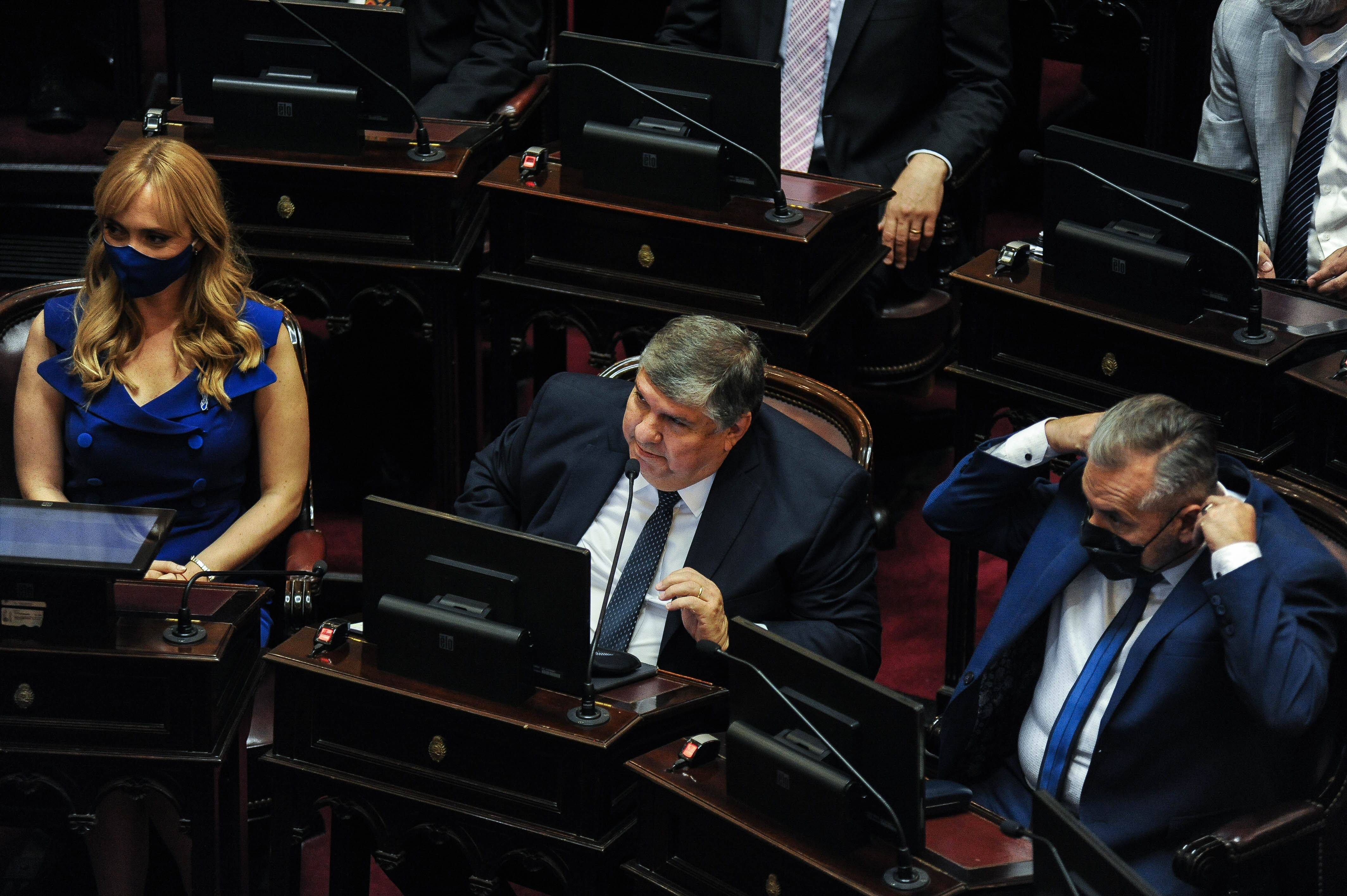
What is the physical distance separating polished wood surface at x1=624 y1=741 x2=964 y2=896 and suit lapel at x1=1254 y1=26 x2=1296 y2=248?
1.88 metres

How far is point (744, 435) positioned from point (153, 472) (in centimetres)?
104

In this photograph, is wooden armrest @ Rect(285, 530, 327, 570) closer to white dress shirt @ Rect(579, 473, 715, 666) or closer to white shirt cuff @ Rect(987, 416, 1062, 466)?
white dress shirt @ Rect(579, 473, 715, 666)

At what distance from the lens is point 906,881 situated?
1.95m

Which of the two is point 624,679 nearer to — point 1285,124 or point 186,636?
point 186,636

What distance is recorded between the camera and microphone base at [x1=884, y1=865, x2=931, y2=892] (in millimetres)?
1946

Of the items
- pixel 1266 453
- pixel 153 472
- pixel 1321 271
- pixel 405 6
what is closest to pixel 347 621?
pixel 153 472

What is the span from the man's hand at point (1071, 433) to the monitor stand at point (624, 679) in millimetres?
687

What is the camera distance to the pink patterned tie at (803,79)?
12.9 feet

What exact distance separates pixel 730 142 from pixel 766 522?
2.85 ft

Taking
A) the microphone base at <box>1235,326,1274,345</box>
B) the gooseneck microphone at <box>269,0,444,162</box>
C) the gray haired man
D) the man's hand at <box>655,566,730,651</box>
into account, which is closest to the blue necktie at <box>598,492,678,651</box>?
the man's hand at <box>655,566,730,651</box>

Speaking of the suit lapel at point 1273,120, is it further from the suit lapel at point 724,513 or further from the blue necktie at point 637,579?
the blue necktie at point 637,579

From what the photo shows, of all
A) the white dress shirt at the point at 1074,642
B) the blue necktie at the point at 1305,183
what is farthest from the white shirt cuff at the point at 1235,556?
the blue necktie at the point at 1305,183

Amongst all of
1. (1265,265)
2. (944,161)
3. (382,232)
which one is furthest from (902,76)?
(382,232)

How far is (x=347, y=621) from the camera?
8.04 feet
